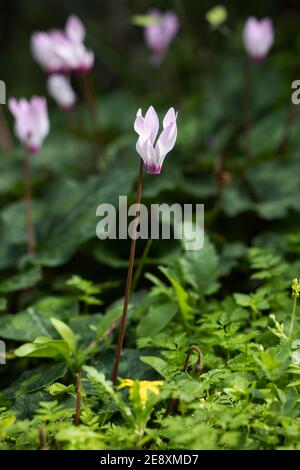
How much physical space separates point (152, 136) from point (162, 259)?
0.93 m

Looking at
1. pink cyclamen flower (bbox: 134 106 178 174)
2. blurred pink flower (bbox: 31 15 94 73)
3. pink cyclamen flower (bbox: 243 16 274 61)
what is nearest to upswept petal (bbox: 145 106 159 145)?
pink cyclamen flower (bbox: 134 106 178 174)

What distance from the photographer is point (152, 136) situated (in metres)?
1.59

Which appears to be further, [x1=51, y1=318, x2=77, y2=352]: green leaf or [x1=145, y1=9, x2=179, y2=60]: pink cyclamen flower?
[x1=145, y1=9, x2=179, y2=60]: pink cyclamen flower

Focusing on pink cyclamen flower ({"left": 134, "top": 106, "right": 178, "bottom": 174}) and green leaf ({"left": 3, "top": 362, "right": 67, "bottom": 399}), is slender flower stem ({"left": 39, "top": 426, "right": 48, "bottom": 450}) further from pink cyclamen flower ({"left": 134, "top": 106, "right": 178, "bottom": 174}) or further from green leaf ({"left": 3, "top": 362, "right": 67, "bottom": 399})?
pink cyclamen flower ({"left": 134, "top": 106, "right": 178, "bottom": 174})

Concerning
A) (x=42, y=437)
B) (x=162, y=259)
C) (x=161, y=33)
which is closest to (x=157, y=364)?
(x=42, y=437)

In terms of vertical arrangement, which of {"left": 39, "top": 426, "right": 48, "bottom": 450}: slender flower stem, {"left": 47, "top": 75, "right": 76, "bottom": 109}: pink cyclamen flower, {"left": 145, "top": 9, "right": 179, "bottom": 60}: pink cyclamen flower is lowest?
{"left": 39, "top": 426, "right": 48, "bottom": 450}: slender flower stem

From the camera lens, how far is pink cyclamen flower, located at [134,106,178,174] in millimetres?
1552

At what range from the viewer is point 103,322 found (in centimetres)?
192

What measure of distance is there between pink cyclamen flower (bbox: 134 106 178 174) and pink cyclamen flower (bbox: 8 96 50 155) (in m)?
1.03

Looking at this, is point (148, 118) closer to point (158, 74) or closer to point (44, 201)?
point (44, 201)

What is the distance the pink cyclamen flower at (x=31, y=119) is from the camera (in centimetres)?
250

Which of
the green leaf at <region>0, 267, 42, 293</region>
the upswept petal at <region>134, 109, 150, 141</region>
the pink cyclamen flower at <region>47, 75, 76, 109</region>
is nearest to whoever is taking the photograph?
the upswept petal at <region>134, 109, 150, 141</region>
